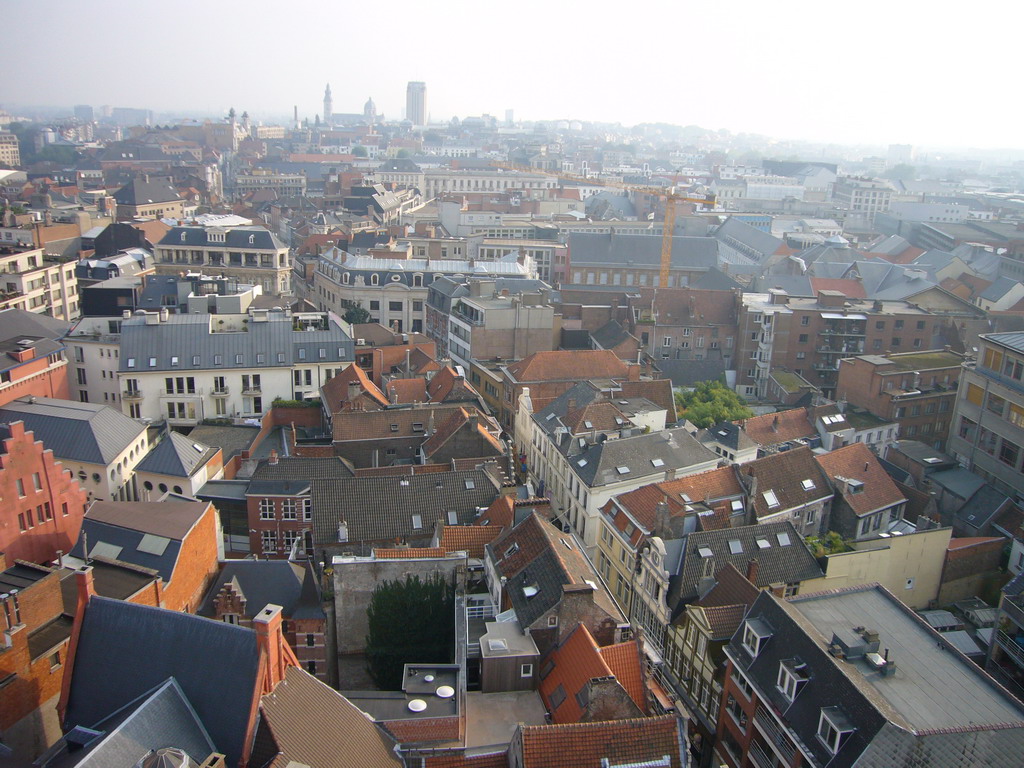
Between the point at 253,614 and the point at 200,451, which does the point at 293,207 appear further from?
the point at 253,614

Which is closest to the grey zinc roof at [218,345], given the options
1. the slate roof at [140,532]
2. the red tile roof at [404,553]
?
the slate roof at [140,532]

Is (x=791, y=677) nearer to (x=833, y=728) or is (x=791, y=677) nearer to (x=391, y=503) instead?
(x=833, y=728)

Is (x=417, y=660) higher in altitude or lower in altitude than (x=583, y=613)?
lower

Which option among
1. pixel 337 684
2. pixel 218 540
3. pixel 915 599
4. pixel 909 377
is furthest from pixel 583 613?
pixel 909 377

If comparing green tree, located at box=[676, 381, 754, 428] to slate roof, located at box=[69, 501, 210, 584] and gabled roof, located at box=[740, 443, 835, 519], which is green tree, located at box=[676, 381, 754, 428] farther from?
slate roof, located at box=[69, 501, 210, 584]

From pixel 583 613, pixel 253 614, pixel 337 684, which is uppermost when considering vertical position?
pixel 583 613

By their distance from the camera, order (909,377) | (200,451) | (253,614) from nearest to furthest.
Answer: (253,614) → (200,451) → (909,377)
